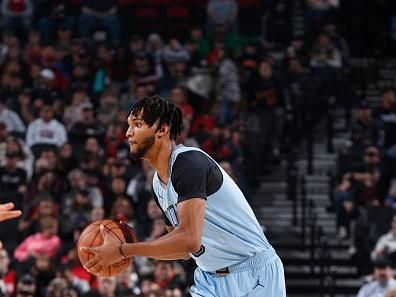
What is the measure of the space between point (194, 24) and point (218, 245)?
1581 centimetres

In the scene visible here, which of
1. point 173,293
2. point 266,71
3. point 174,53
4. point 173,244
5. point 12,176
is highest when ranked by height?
point 174,53

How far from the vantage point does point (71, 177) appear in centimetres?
1507

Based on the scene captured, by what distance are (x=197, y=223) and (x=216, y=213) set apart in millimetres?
386

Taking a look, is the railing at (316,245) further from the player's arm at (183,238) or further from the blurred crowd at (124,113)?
the player's arm at (183,238)

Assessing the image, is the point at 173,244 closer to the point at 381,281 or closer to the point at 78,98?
the point at 381,281

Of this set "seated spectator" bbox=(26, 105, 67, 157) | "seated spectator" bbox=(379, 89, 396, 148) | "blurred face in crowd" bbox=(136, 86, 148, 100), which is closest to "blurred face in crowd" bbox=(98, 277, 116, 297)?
"seated spectator" bbox=(26, 105, 67, 157)

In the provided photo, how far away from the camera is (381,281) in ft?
42.1

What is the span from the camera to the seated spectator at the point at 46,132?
16.4 m

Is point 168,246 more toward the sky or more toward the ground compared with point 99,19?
more toward the ground

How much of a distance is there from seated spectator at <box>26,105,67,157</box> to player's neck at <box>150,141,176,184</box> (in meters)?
10.3

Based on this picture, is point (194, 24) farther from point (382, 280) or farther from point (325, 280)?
point (382, 280)

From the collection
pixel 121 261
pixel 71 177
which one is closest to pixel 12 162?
pixel 71 177

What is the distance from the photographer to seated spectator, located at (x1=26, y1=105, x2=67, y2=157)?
16.4m

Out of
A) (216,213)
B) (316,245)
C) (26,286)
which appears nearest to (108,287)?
(26,286)
